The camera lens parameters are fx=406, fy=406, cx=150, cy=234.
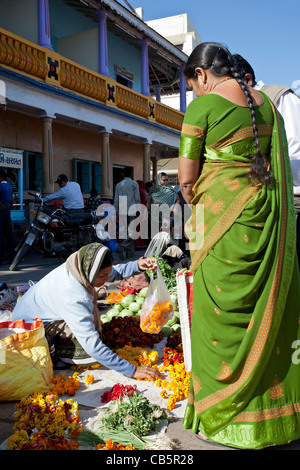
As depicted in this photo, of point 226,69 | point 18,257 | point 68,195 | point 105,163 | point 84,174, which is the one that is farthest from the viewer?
point 84,174

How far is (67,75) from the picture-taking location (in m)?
10.5

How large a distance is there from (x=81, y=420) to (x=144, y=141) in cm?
1304

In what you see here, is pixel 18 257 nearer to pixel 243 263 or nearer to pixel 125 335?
pixel 125 335

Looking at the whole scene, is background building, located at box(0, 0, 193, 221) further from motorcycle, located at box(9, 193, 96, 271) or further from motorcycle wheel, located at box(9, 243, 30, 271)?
motorcycle wheel, located at box(9, 243, 30, 271)

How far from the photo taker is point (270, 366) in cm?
199

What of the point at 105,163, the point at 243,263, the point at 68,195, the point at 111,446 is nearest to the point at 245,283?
the point at 243,263

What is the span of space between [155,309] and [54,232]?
4.85 metres

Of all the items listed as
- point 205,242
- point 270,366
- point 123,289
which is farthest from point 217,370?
point 123,289

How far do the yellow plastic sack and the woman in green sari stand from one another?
1.10m

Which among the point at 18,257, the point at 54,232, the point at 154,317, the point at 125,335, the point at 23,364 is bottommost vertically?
the point at 125,335

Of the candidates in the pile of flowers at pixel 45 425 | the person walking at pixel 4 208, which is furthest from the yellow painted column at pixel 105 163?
the pile of flowers at pixel 45 425

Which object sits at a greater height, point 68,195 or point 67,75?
point 67,75

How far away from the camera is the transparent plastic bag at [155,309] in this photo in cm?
324
